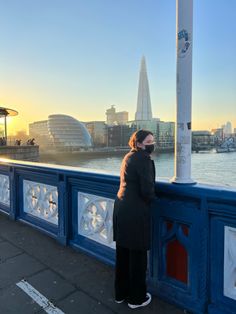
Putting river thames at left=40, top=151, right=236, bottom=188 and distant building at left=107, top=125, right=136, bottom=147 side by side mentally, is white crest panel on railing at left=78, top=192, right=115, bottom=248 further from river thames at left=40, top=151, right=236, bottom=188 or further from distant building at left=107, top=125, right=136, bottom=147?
distant building at left=107, top=125, right=136, bottom=147

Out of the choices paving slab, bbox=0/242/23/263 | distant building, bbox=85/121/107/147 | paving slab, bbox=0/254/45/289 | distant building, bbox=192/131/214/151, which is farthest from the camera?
distant building, bbox=85/121/107/147

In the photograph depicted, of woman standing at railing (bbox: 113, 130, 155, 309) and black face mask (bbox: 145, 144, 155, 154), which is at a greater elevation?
black face mask (bbox: 145, 144, 155, 154)

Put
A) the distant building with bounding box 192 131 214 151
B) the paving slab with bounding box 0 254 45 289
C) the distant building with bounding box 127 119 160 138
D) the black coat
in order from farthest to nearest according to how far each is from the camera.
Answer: the distant building with bounding box 192 131 214 151 → the distant building with bounding box 127 119 160 138 → the paving slab with bounding box 0 254 45 289 → the black coat

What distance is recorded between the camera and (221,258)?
2.34 m

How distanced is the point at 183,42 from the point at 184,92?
1.49 feet

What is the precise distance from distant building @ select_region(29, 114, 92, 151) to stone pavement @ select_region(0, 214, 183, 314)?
87979 millimetres

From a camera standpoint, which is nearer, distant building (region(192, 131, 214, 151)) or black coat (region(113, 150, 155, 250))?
black coat (region(113, 150, 155, 250))

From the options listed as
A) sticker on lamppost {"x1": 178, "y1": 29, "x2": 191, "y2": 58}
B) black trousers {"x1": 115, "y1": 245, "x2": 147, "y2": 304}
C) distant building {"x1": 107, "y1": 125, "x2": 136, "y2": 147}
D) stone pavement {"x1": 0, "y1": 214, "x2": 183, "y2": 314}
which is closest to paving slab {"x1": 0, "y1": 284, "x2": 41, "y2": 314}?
stone pavement {"x1": 0, "y1": 214, "x2": 183, "y2": 314}

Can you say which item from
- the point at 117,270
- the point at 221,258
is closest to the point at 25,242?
the point at 117,270

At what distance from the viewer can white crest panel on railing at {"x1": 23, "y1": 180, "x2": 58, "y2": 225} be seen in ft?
14.4

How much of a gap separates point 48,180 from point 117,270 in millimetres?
2207

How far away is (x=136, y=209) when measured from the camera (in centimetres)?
247

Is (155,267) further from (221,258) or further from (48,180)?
(48,180)

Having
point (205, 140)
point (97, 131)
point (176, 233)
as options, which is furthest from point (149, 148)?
point (97, 131)
